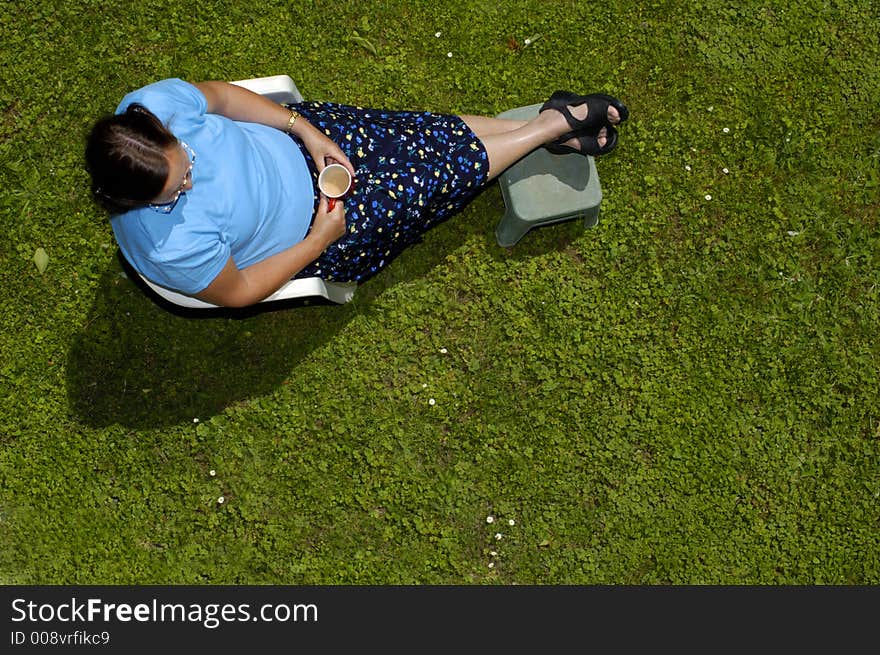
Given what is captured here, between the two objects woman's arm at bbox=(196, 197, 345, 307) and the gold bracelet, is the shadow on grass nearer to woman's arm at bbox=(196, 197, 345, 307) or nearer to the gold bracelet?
woman's arm at bbox=(196, 197, 345, 307)

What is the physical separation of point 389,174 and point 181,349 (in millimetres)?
1861

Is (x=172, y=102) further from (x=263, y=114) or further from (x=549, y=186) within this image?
(x=549, y=186)

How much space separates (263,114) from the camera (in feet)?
11.8

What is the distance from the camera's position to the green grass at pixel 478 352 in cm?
466

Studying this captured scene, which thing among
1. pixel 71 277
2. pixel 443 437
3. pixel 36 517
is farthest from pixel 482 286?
pixel 36 517

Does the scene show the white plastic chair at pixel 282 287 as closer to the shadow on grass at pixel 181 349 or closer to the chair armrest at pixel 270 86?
the chair armrest at pixel 270 86

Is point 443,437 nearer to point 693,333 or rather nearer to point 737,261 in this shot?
point 693,333

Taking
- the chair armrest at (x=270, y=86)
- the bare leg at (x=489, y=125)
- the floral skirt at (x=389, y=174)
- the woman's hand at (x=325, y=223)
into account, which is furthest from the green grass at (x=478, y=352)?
the woman's hand at (x=325, y=223)

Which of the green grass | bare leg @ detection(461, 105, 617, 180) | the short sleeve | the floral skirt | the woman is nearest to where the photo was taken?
the woman

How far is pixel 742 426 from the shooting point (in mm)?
4742

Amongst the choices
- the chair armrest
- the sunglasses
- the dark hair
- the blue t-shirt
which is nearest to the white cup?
the blue t-shirt

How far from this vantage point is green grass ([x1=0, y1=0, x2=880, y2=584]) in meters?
4.66

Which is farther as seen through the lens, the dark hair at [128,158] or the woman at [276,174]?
the woman at [276,174]

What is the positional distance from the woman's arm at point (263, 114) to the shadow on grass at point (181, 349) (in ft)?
3.95
